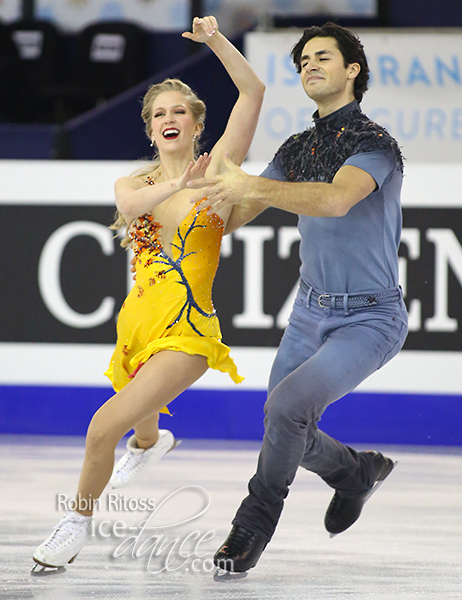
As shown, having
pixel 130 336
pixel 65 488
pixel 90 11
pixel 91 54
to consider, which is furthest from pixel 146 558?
pixel 90 11

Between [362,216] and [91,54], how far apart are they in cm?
585

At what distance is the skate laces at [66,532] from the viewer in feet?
9.60

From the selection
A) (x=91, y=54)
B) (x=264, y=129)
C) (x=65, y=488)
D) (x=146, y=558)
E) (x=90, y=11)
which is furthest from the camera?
(x=90, y=11)

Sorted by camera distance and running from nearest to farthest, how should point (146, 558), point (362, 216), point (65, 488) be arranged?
Answer: point (362, 216)
point (146, 558)
point (65, 488)

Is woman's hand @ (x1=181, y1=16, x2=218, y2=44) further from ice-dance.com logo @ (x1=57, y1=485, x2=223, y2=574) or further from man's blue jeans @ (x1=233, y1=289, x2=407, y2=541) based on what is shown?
ice-dance.com logo @ (x1=57, y1=485, x2=223, y2=574)

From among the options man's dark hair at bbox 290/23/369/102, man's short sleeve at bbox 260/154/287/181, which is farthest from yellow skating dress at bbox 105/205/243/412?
man's dark hair at bbox 290/23/369/102

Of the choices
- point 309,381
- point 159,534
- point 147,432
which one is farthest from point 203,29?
point 159,534

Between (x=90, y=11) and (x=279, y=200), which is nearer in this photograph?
(x=279, y=200)

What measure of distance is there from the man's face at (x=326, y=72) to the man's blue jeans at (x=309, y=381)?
629 millimetres

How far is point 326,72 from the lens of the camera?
2.93 m

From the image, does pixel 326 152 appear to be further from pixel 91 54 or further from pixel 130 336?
pixel 91 54

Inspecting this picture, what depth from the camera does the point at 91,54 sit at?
8.20 m

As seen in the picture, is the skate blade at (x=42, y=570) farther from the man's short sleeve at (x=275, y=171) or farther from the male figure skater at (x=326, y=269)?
the man's short sleeve at (x=275, y=171)

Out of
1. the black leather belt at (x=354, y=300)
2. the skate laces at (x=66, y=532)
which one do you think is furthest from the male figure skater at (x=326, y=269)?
the skate laces at (x=66, y=532)
